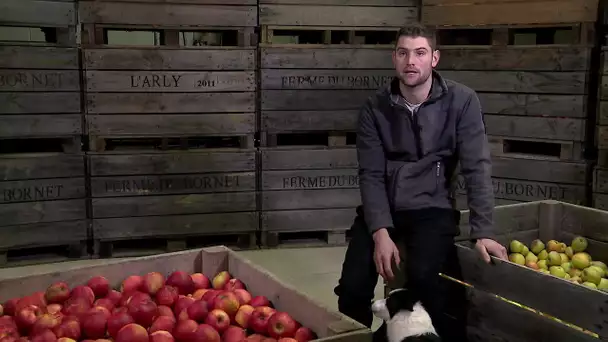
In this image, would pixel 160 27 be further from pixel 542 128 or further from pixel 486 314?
pixel 486 314

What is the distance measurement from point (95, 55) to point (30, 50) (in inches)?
17.4

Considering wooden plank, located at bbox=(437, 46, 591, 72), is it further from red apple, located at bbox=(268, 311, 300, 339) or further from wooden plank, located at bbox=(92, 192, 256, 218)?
red apple, located at bbox=(268, 311, 300, 339)

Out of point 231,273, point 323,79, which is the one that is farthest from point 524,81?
point 231,273

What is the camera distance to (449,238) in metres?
3.27

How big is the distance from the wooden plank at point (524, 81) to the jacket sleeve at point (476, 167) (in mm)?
2165

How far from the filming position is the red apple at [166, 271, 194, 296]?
9.01ft

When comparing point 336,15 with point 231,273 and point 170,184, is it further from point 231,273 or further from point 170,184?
point 231,273

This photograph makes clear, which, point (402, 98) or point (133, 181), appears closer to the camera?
point (402, 98)

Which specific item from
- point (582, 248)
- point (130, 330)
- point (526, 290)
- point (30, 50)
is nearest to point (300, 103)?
point (30, 50)

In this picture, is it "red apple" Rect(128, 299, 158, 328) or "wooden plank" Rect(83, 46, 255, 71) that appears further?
"wooden plank" Rect(83, 46, 255, 71)

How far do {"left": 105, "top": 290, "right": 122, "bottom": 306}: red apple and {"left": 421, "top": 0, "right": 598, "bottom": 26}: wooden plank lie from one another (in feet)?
12.3

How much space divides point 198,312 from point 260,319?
0.23 metres

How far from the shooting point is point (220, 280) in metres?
2.86

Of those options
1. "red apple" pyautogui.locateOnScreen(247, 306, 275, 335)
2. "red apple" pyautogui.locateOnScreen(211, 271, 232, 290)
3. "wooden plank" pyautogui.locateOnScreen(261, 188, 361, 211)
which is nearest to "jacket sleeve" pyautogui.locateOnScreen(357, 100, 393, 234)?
"red apple" pyautogui.locateOnScreen(211, 271, 232, 290)
